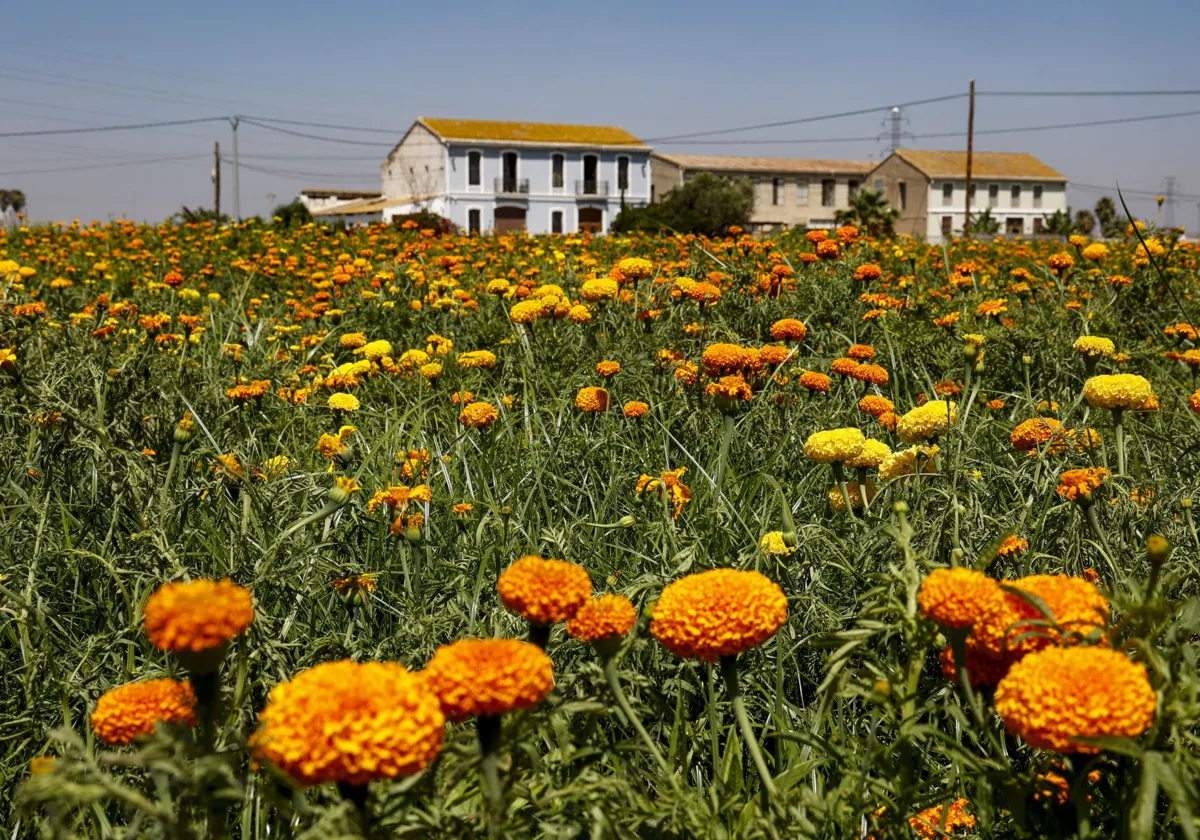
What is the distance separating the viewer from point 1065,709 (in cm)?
84

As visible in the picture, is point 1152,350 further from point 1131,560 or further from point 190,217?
point 190,217

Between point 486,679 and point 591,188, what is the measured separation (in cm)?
5364

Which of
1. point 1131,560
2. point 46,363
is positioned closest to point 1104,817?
point 1131,560

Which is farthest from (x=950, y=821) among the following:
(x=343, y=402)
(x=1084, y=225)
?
(x=1084, y=225)

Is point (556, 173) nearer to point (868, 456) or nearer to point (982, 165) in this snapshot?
point (982, 165)

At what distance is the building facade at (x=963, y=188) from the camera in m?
57.2

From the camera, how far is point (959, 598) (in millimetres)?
975

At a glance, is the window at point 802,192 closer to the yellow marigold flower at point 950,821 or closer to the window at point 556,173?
the window at point 556,173

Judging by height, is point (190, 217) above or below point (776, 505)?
above

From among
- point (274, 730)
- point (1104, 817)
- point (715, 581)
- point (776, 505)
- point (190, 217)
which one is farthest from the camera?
point (190, 217)

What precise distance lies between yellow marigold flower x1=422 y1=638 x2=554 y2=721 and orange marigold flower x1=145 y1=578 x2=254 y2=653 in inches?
6.9

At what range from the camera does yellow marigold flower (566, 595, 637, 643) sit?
1.10 meters

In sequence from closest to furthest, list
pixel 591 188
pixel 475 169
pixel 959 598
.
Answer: pixel 959 598 < pixel 475 169 < pixel 591 188

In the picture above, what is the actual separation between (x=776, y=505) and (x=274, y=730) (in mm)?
1793
